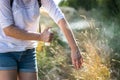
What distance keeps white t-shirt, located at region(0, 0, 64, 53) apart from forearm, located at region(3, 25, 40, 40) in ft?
0.12

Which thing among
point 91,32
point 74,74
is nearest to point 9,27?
point 74,74

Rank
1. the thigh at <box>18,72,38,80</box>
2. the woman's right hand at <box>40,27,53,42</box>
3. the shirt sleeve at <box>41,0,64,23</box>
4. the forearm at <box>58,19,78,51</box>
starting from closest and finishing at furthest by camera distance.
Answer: the woman's right hand at <box>40,27,53,42</box> → the forearm at <box>58,19,78,51</box> → the shirt sleeve at <box>41,0,64,23</box> → the thigh at <box>18,72,38,80</box>

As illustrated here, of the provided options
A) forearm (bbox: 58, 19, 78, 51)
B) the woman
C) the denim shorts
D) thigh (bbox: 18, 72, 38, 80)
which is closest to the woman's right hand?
the woman

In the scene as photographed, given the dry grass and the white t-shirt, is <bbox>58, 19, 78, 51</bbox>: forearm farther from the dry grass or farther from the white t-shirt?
the dry grass

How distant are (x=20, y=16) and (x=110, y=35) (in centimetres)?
416

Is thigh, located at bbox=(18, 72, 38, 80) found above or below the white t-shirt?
below

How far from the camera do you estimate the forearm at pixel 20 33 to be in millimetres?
3752

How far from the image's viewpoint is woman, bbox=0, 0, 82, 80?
148 inches

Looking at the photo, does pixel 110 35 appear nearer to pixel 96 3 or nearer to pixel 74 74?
pixel 74 74

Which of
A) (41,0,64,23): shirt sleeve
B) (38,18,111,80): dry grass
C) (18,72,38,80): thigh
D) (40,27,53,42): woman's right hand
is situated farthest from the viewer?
(38,18,111,80): dry grass

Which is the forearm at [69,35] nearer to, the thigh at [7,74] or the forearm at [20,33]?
the forearm at [20,33]

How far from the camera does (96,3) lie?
12.7 meters

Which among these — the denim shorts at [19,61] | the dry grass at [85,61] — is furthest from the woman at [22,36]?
the dry grass at [85,61]

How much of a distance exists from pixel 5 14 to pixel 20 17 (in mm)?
139
